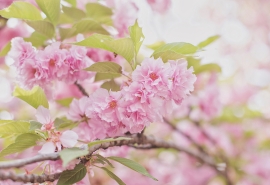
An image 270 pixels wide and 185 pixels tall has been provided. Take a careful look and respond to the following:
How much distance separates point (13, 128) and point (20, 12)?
370mm

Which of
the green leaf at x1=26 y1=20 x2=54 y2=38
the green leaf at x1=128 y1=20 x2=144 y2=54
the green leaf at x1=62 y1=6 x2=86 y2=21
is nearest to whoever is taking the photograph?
the green leaf at x1=128 y1=20 x2=144 y2=54

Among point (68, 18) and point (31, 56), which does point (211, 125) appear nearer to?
point (68, 18)

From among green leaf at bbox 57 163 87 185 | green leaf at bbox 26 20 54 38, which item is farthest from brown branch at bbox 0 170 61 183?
green leaf at bbox 26 20 54 38

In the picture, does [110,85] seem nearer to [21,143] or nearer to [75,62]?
[75,62]

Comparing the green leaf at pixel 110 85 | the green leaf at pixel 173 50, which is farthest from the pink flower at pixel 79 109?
the green leaf at pixel 173 50

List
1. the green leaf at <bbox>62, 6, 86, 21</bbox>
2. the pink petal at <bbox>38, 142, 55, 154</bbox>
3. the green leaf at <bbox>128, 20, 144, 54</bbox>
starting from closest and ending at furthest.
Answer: the pink petal at <bbox>38, 142, 55, 154</bbox> < the green leaf at <bbox>128, 20, 144, 54</bbox> < the green leaf at <bbox>62, 6, 86, 21</bbox>

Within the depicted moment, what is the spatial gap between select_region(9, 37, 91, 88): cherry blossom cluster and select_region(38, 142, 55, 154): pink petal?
0.79 feet

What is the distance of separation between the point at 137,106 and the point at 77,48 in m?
0.29

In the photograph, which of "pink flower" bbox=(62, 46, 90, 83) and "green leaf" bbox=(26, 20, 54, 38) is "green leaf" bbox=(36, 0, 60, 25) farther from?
"pink flower" bbox=(62, 46, 90, 83)

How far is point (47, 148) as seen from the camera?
0.90 meters

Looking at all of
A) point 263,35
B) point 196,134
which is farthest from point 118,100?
point 263,35

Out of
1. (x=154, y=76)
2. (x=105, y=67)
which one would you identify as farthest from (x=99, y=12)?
(x=154, y=76)

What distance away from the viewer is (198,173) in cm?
305

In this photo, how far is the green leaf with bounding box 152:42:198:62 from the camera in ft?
3.35
